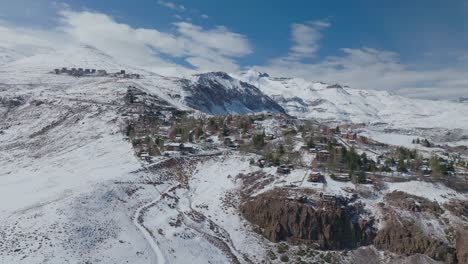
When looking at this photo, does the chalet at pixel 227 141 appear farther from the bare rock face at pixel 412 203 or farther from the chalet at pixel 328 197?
the bare rock face at pixel 412 203

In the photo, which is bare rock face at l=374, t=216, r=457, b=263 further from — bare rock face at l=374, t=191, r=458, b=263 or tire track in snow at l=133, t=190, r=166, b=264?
tire track in snow at l=133, t=190, r=166, b=264

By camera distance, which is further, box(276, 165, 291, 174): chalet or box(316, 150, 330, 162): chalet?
box(316, 150, 330, 162): chalet

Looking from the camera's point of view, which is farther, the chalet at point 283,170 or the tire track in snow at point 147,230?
the chalet at point 283,170

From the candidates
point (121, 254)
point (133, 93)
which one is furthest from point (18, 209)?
point (133, 93)

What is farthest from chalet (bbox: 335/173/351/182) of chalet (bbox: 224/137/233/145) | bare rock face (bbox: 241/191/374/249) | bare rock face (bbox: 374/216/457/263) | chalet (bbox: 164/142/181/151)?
chalet (bbox: 164/142/181/151)

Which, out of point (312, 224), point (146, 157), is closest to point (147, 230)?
point (312, 224)

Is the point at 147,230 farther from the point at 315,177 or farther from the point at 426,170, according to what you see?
the point at 426,170

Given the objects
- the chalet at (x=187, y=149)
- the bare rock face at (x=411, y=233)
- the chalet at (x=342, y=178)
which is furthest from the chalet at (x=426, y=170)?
the chalet at (x=187, y=149)

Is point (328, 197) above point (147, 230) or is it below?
above
